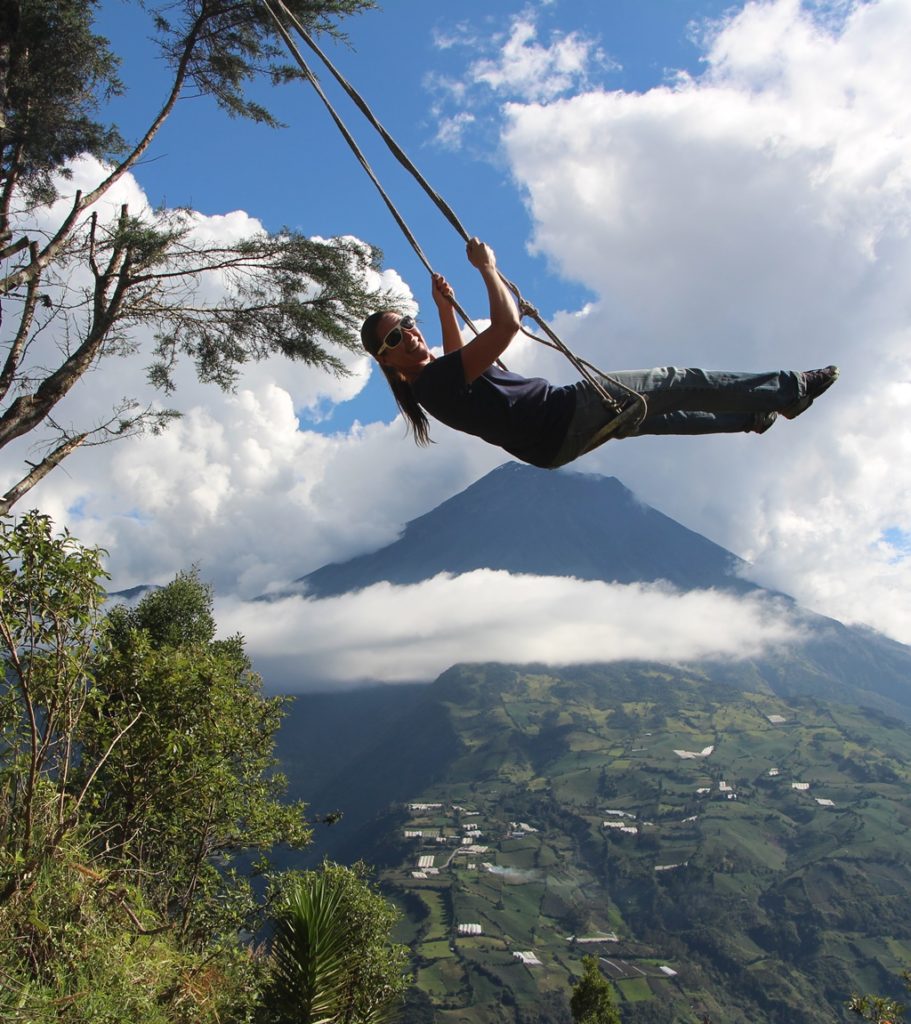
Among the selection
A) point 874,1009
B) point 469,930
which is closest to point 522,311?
point 874,1009

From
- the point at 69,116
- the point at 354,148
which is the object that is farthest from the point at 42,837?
the point at 69,116

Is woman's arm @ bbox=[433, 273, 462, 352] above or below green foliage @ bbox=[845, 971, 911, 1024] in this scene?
above

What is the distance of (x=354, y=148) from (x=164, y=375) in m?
7.16

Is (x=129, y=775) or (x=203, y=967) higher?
(x=129, y=775)

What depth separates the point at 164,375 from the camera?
10906 mm

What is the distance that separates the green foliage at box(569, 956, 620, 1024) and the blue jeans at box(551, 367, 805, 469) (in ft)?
83.9

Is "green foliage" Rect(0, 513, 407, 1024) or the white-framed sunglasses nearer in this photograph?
the white-framed sunglasses

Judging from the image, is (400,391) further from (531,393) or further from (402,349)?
(531,393)

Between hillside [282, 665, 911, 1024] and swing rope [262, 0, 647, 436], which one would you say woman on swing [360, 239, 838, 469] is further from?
hillside [282, 665, 911, 1024]

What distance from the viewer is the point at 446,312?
14.6 feet

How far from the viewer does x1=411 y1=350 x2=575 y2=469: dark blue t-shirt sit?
3771mm

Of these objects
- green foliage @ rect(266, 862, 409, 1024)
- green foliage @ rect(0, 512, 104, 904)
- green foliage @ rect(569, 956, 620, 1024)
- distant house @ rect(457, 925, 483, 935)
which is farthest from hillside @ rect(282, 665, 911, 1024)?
green foliage @ rect(0, 512, 104, 904)

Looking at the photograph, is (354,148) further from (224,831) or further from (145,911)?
(224,831)

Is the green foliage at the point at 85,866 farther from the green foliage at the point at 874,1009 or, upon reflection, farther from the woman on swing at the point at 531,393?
the green foliage at the point at 874,1009
